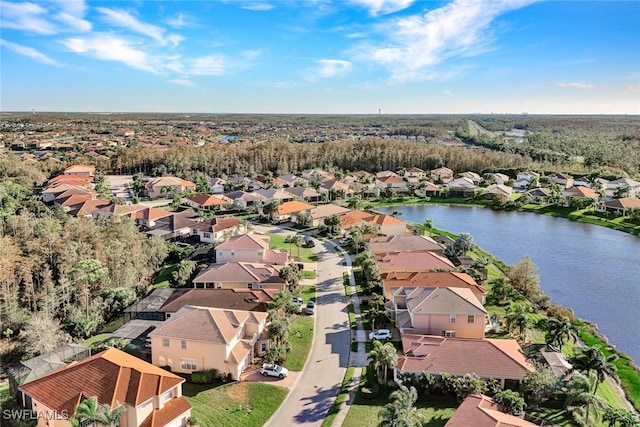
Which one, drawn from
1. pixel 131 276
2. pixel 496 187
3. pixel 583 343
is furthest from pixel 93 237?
pixel 496 187

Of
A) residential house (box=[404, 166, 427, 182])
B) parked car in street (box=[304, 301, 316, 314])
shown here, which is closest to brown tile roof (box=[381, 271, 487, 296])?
parked car in street (box=[304, 301, 316, 314])

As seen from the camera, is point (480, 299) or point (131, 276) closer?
point (480, 299)

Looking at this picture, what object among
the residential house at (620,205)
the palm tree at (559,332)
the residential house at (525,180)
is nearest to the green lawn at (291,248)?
the palm tree at (559,332)

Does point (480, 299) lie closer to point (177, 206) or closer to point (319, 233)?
point (319, 233)

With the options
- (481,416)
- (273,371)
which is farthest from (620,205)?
(273,371)

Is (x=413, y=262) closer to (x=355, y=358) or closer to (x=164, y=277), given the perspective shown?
(x=355, y=358)

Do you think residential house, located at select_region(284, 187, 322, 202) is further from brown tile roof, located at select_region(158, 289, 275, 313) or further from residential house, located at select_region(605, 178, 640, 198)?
residential house, located at select_region(605, 178, 640, 198)
